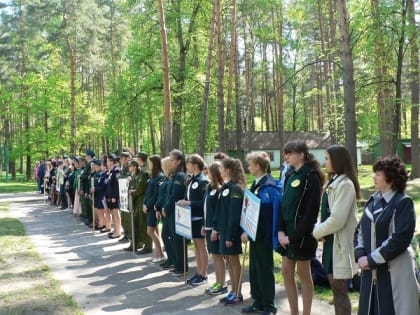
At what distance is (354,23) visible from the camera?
17844 millimetres

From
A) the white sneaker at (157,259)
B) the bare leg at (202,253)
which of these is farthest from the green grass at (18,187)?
the bare leg at (202,253)

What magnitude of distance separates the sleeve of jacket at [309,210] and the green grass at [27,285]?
3328 millimetres

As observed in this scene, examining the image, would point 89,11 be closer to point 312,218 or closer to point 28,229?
point 28,229

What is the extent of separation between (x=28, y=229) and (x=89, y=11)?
21.6 meters

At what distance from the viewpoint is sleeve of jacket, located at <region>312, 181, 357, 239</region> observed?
4875 millimetres

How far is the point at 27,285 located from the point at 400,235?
253 inches

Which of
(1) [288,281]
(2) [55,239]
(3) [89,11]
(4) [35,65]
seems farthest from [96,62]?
(1) [288,281]

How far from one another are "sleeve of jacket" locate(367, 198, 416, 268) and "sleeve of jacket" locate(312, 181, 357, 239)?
735 millimetres

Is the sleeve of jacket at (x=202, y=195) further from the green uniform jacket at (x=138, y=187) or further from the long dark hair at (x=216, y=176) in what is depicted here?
the green uniform jacket at (x=138, y=187)

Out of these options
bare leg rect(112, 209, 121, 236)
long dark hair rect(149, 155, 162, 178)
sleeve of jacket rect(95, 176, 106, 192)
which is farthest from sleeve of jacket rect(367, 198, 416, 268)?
sleeve of jacket rect(95, 176, 106, 192)

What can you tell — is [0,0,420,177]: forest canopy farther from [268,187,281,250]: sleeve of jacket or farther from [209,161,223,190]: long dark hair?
[268,187,281,250]: sleeve of jacket

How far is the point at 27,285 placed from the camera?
837 cm

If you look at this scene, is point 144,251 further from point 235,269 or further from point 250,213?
point 250,213

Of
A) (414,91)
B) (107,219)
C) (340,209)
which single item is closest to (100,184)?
(107,219)
